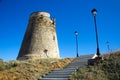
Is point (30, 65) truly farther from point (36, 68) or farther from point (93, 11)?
point (93, 11)

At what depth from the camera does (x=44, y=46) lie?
3450 cm

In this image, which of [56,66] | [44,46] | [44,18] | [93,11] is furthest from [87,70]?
[44,18]

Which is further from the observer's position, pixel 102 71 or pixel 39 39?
pixel 39 39

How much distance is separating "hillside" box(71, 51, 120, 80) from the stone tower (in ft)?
55.3

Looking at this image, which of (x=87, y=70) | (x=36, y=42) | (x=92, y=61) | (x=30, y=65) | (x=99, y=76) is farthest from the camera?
(x=36, y=42)

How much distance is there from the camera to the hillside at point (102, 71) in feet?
50.4

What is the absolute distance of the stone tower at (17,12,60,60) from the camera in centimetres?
3416

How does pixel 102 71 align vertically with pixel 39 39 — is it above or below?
below

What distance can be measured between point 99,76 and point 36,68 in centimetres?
622

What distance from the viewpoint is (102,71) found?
16312 mm

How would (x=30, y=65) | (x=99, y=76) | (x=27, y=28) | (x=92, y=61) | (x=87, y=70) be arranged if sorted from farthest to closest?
1. (x=27, y=28)
2. (x=30, y=65)
3. (x=92, y=61)
4. (x=87, y=70)
5. (x=99, y=76)

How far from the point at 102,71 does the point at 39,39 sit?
63.2ft

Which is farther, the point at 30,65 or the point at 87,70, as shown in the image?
the point at 30,65

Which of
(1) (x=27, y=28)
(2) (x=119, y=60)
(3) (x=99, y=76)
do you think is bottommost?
(3) (x=99, y=76)
